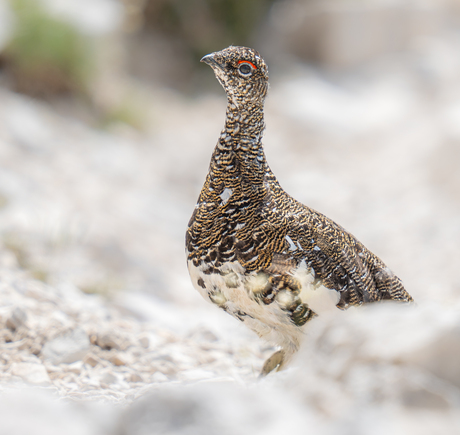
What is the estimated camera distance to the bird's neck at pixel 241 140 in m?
3.35

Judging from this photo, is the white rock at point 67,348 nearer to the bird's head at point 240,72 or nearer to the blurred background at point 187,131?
the blurred background at point 187,131

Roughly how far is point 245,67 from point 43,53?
9.19 metres

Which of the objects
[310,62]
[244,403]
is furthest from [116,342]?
[310,62]

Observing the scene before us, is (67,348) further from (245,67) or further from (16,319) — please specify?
(245,67)

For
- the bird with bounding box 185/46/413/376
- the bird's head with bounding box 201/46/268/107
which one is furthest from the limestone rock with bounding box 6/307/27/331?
the bird's head with bounding box 201/46/268/107

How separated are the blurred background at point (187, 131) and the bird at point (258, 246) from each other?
1.66m

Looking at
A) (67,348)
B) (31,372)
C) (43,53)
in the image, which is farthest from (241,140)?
(43,53)

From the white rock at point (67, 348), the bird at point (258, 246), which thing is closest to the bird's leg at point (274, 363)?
the bird at point (258, 246)

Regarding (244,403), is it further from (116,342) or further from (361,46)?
(361,46)

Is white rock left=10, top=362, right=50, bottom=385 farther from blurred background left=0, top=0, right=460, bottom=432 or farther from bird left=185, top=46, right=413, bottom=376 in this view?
blurred background left=0, top=0, right=460, bottom=432

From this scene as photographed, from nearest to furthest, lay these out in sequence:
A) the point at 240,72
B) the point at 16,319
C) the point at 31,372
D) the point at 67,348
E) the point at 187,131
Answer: the point at 31,372 < the point at 240,72 < the point at 67,348 < the point at 16,319 < the point at 187,131

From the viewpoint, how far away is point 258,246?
3.10 metres

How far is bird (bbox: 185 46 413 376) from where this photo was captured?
3.06 m

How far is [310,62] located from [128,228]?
14736 mm
